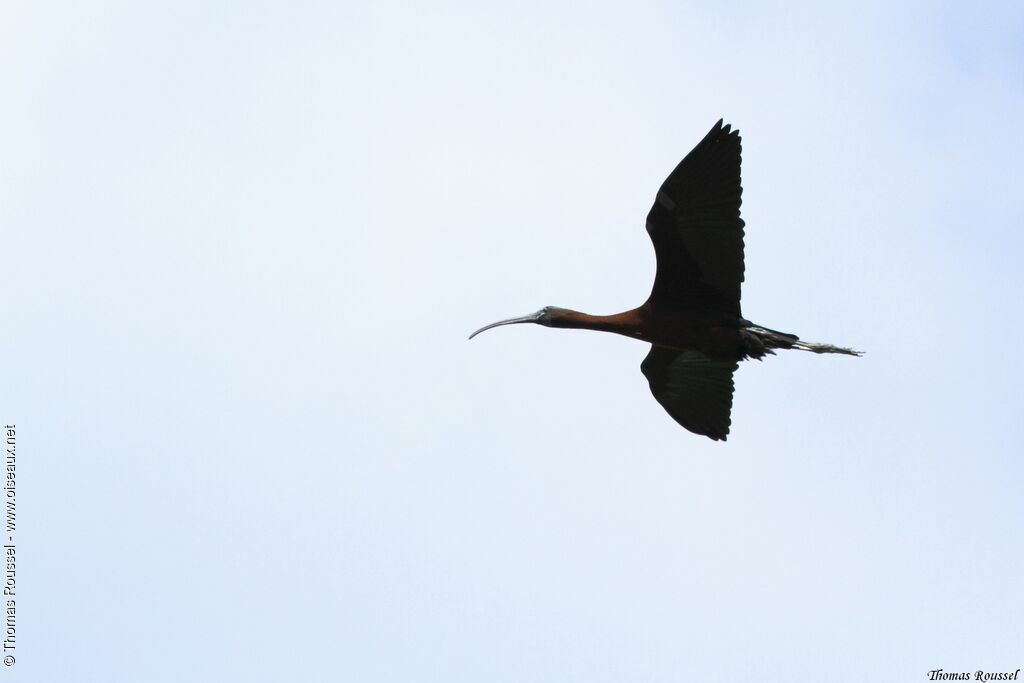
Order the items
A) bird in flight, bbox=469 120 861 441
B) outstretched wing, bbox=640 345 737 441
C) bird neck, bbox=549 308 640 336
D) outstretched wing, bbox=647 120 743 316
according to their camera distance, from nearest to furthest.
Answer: outstretched wing, bbox=647 120 743 316, bird in flight, bbox=469 120 861 441, bird neck, bbox=549 308 640 336, outstretched wing, bbox=640 345 737 441

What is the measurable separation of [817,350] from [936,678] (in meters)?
4.50

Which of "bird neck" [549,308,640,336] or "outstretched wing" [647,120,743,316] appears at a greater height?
"outstretched wing" [647,120,743,316]

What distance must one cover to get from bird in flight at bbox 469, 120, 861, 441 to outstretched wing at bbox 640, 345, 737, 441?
13 mm

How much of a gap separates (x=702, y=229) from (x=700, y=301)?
108 cm

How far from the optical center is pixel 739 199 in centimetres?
1948

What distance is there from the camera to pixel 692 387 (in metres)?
21.7

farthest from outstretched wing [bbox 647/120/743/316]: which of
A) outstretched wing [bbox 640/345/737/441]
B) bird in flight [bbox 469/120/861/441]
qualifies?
outstretched wing [bbox 640/345/737/441]

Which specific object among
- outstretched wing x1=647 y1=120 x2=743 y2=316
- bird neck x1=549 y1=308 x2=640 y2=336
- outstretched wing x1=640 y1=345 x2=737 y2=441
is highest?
outstretched wing x1=647 y1=120 x2=743 y2=316

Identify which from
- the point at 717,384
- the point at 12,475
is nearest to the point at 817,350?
the point at 717,384

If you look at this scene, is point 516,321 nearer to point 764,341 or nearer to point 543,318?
point 543,318

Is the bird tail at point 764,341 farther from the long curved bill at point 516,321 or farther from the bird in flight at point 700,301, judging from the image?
the long curved bill at point 516,321

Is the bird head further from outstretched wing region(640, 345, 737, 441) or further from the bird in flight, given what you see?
outstretched wing region(640, 345, 737, 441)

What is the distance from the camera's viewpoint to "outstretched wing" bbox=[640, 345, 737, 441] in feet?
70.6

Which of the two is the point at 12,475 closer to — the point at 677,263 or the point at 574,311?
the point at 574,311
